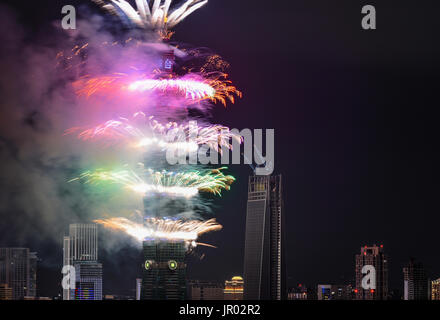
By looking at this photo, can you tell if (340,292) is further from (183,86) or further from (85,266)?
(183,86)

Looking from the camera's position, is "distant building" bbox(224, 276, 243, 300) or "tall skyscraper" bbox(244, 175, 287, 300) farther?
"tall skyscraper" bbox(244, 175, 287, 300)

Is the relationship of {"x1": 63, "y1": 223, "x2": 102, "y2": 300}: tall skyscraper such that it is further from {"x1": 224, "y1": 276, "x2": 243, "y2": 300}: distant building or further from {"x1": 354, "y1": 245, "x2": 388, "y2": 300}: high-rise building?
{"x1": 354, "y1": 245, "x2": 388, "y2": 300}: high-rise building

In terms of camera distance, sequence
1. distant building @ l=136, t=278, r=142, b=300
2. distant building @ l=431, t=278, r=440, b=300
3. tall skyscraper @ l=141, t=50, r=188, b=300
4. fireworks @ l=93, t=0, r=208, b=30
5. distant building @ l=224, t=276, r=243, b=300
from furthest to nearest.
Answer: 1. distant building @ l=431, t=278, r=440, b=300
2. distant building @ l=224, t=276, r=243, b=300
3. distant building @ l=136, t=278, r=142, b=300
4. tall skyscraper @ l=141, t=50, r=188, b=300
5. fireworks @ l=93, t=0, r=208, b=30

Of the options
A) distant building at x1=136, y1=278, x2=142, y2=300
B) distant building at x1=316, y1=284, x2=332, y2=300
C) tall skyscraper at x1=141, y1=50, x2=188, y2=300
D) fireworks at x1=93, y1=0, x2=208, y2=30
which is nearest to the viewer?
fireworks at x1=93, y1=0, x2=208, y2=30

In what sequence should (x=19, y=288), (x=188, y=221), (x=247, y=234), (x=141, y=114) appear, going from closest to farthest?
(x=141, y=114), (x=188, y=221), (x=19, y=288), (x=247, y=234)

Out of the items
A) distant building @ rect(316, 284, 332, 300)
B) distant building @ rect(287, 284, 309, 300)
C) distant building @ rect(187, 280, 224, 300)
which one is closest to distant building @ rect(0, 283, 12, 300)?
distant building @ rect(187, 280, 224, 300)

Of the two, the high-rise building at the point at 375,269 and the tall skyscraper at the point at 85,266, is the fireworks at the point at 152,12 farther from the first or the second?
the high-rise building at the point at 375,269
